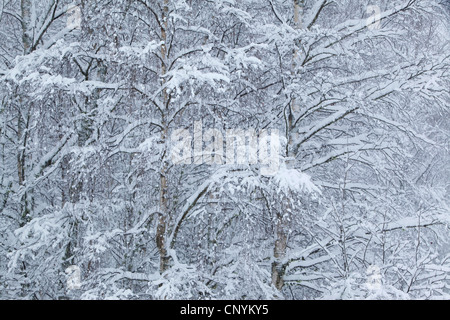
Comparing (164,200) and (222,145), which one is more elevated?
(222,145)

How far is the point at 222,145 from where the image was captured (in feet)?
15.0

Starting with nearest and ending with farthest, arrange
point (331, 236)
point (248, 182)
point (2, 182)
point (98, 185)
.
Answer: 1. point (248, 182)
2. point (98, 185)
3. point (331, 236)
4. point (2, 182)

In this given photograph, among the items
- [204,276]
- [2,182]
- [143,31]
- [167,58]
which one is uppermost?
[143,31]

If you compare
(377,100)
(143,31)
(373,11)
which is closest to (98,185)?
(143,31)

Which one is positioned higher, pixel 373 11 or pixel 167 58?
pixel 373 11

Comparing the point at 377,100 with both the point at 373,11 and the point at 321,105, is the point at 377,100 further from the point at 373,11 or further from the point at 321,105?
the point at 373,11

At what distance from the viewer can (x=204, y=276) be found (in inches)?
166

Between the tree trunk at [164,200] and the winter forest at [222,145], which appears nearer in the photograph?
the winter forest at [222,145]

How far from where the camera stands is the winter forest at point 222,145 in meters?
4.03

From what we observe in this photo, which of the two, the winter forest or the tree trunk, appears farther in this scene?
the tree trunk

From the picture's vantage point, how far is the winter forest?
4027 millimetres
